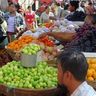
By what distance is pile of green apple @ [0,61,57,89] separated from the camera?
152 inches

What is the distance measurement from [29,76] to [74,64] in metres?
1.28

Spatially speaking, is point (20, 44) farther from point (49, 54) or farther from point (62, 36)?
point (49, 54)

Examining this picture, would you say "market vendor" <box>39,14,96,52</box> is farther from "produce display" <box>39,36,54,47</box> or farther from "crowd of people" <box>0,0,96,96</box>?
"produce display" <box>39,36,54,47</box>

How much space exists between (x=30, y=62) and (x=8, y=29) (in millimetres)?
6928

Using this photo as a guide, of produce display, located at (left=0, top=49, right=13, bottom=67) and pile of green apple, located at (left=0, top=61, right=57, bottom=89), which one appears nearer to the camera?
pile of green apple, located at (left=0, top=61, right=57, bottom=89)

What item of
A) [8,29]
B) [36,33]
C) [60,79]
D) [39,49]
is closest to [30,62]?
[39,49]

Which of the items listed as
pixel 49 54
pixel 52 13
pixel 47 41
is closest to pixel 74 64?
pixel 49 54

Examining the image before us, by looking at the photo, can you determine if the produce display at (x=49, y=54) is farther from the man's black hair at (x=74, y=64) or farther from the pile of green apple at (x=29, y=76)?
the man's black hair at (x=74, y=64)

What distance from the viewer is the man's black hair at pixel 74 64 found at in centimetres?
283

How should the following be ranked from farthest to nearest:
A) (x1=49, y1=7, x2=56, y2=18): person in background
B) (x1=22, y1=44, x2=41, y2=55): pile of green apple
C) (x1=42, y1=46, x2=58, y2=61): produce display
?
(x1=49, y1=7, x2=56, y2=18): person in background → (x1=42, y1=46, x2=58, y2=61): produce display → (x1=22, y1=44, x2=41, y2=55): pile of green apple

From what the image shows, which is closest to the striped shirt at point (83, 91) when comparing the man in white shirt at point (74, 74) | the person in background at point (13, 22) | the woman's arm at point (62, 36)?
the man in white shirt at point (74, 74)

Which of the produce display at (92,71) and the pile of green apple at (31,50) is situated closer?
the produce display at (92,71)

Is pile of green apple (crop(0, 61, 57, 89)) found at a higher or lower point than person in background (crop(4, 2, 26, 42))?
higher

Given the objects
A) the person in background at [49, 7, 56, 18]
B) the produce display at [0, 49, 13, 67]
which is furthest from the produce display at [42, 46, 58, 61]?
the person in background at [49, 7, 56, 18]
